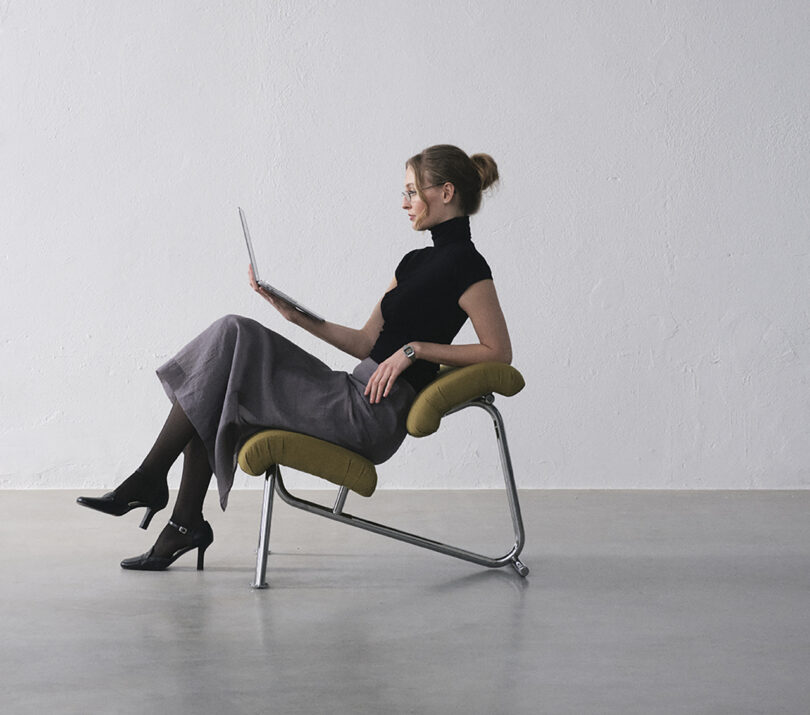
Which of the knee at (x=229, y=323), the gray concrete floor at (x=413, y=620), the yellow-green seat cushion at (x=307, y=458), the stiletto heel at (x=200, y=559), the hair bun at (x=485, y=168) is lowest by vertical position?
the gray concrete floor at (x=413, y=620)

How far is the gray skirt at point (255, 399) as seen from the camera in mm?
2654

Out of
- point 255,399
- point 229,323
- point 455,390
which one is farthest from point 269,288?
point 455,390

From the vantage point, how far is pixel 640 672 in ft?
6.52

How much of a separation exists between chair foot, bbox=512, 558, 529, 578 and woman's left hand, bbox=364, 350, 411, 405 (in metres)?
0.60

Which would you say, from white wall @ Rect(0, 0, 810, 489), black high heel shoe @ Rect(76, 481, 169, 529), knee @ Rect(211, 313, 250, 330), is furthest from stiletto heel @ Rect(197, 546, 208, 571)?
white wall @ Rect(0, 0, 810, 489)

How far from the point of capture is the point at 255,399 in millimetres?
2672

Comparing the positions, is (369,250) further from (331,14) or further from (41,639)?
(41,639)

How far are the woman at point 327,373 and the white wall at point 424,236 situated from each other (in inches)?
58.0

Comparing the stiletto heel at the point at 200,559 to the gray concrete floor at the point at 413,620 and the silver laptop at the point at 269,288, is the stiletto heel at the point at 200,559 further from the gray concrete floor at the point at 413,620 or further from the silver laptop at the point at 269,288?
the silver laptop at the point at 269,288

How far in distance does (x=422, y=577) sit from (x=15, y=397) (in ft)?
7.82

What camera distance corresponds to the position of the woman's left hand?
8.90 ft

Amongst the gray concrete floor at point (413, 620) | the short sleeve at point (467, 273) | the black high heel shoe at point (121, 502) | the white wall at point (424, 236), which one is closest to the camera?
the gray concrete floor at point (413, 620)

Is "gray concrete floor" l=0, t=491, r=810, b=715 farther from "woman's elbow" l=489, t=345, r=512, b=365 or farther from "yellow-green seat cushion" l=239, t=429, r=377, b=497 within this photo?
"woman's elbow" l=489, t=345, r=512, b=365

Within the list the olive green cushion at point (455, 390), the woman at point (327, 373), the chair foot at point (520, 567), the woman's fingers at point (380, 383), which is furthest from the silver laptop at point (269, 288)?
the chair foot at point (520, 567)
